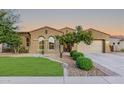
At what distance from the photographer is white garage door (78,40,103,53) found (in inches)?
822

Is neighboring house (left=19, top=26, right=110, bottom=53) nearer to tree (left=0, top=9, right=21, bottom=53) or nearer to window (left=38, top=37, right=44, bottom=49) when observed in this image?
window (left=38, top=37, right=44, bottom=49)

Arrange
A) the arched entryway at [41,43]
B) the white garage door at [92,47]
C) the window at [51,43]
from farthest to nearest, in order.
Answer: the white garage door at [92,47]
the window at [51,43]
the arched entryway at [41,43]

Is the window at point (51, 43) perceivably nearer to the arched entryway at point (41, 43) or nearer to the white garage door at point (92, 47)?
the arched entryway at point (41, 43)

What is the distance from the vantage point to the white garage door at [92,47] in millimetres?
20880

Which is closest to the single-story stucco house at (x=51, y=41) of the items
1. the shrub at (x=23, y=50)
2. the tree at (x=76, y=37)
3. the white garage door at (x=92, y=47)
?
the white garage door at (x=92, y=47)

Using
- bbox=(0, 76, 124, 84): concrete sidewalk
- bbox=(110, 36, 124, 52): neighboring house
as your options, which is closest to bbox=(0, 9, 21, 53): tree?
bbox=(110, 36, 124, 52): neighboring house

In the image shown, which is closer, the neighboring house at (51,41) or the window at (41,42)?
the neighboring house at (51,41)

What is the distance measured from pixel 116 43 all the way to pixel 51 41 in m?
4.24

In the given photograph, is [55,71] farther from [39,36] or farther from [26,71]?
[39,36]

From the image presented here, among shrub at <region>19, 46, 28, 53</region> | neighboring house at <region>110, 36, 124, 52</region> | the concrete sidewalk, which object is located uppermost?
neighboring house at <region>110, 36, 124, 52</region>

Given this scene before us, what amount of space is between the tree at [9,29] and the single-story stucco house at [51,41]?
50 centimetres
